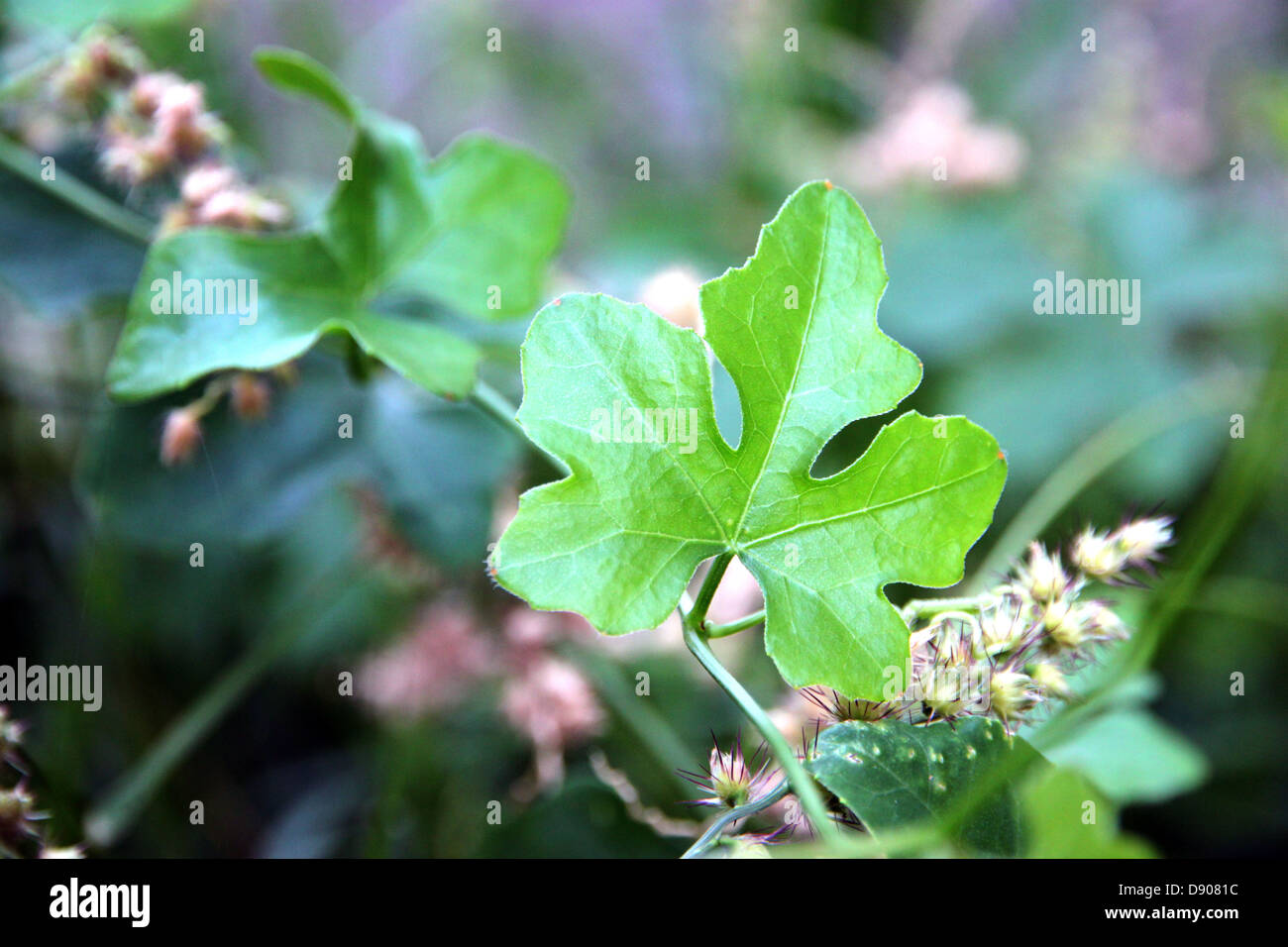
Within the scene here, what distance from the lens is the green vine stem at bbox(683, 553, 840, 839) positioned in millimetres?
381

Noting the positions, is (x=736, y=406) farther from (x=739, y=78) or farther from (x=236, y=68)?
(x=236, y=68)

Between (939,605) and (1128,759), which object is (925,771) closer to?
(939,605)

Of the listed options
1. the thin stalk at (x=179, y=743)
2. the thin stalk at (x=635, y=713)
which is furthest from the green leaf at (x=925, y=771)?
the thin stalk at (x=179, y=743)

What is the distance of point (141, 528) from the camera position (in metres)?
0.77

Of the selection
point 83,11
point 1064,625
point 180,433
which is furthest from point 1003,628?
point 83,11

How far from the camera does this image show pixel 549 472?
93 centimetres

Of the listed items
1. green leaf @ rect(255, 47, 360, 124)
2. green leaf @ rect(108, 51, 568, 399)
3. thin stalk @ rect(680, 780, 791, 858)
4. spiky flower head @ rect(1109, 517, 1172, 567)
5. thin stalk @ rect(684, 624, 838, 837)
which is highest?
green leaf @ rect(255, 47, 360, 124)

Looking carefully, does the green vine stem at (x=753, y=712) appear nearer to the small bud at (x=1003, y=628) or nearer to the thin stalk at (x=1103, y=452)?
the small bud at (x=1003, y=628)

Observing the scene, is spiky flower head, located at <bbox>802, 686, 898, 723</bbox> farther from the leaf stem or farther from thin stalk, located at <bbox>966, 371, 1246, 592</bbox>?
thin stalk, located at <bbox>966, 371, 1246, 592</bbox>

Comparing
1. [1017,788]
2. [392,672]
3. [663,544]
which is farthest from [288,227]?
[1017,788]

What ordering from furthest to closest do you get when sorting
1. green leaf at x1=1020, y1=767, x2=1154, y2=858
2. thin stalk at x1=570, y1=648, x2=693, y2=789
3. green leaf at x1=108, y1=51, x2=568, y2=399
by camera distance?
thin stalk at x1=570, y1=648, x2=693, y2=789 < green leaf at x1=108, y1=51, x2=568, y2=399 < green leaf at x1=1020, y1=767, x2=1154, y2=858

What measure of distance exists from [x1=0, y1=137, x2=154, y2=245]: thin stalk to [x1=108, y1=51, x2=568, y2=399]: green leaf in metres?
0.17

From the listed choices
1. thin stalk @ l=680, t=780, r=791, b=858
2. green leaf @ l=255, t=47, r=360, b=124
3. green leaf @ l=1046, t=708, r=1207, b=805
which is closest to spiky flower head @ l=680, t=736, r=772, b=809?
thin stalk @ l=680, t=780, r=791, b=858
